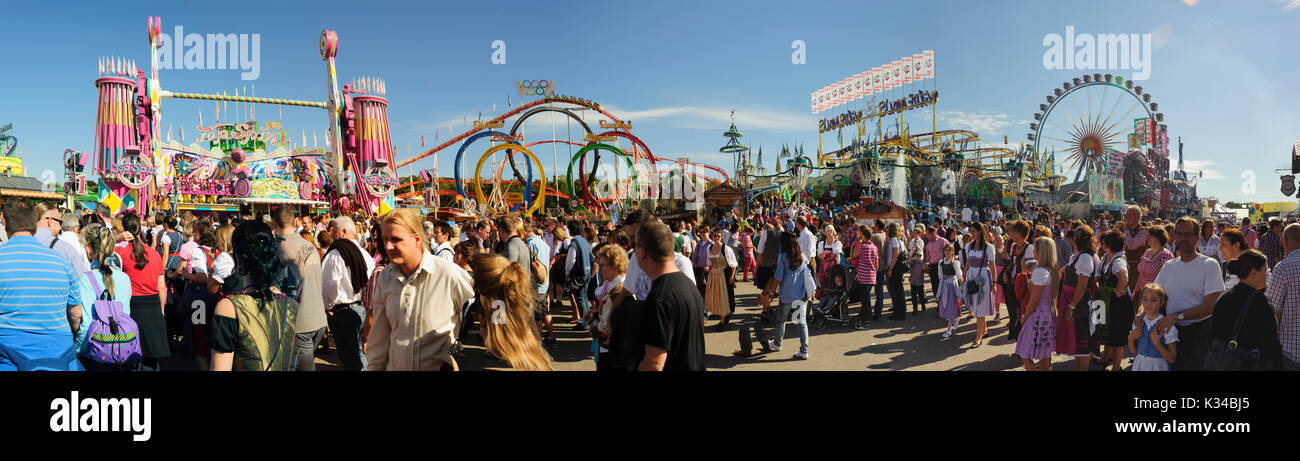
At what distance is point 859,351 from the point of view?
21.8ft

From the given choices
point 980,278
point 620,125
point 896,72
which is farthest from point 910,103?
point 980,278

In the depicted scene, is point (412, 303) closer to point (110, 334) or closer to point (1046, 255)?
point (110, 334)

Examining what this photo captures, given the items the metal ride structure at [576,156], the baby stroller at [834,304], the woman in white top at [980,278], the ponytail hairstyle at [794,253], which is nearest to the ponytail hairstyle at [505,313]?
the ponytail hairstyle at [794,253]

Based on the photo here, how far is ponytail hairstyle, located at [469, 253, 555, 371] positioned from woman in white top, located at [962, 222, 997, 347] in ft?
20.0

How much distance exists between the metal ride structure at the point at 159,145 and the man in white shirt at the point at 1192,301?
113 ft

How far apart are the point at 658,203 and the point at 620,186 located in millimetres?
5125

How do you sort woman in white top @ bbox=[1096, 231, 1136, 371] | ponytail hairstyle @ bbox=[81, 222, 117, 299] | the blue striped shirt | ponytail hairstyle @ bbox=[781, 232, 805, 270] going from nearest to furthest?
the blue striped shirt < ponytail hairstyle @ bbox=[81, 222, 117, 299] < woman in white top @ bbox=[1096, 231, 1136, 371] < ponytail hairstyle @ bbox=[781, 232, 805, 270]

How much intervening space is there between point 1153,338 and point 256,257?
5.59 metres

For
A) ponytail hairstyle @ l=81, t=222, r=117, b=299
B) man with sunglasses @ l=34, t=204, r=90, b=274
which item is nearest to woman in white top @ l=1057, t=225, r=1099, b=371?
ponytail hairstyle @ l=81, t=222, r=117, b=299

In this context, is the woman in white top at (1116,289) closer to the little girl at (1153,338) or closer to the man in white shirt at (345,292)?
the little girl at (1153,338)

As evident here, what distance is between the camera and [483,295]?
9.32ft

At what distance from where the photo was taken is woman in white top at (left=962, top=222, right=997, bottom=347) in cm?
698

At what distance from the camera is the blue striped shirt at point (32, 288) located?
2914mm

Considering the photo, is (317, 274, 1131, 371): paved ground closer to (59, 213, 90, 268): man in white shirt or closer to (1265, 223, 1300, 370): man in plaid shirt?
(59, 213, 90, 268): man in white shirt
